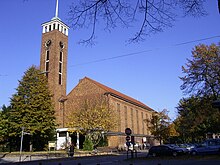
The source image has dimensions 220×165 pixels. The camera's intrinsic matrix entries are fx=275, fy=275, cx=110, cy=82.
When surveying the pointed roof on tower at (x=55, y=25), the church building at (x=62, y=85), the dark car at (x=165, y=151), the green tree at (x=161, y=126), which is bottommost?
the dark car at (x=165, y=151)

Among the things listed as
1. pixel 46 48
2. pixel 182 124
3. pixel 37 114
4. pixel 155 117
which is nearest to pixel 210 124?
pixel 182 124

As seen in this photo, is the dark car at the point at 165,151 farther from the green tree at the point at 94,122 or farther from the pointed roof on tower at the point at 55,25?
the pointed roof on tower at the point at 55,25

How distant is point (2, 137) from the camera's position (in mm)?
48688

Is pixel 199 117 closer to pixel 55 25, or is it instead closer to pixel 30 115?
Result: pixel 30 115

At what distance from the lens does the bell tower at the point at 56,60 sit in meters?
59.3

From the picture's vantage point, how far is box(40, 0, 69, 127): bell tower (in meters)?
59.3

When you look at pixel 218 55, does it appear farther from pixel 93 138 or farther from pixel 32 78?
pixel 32 78

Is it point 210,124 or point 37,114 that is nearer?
point 37,114

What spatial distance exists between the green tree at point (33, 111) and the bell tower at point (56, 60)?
9324 millimetres

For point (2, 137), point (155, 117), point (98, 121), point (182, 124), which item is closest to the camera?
point (98, 121)

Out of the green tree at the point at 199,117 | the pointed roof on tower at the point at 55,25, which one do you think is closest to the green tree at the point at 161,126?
the green tree at the point at 199,117

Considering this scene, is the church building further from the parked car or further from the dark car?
the parked car

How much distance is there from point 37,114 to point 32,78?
727 centimetres

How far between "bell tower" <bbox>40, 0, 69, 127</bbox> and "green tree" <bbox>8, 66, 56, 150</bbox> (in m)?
9.32
